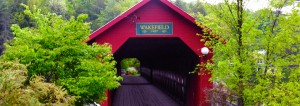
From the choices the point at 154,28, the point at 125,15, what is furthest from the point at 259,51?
the point at 125,15

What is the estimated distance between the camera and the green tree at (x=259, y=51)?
8523mm

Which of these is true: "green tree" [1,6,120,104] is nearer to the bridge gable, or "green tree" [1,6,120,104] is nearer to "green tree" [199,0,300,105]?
the bridge gable

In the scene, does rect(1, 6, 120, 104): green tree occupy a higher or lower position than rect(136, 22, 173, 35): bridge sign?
lower

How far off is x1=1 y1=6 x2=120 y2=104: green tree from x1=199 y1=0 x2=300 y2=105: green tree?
3685mm

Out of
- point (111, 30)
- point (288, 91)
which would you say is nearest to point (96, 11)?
point (111, 30)

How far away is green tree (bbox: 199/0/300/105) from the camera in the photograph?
8523 millimetres

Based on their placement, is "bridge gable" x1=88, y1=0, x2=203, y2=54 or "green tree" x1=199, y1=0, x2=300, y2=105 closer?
"green tree" x1=199, y1=0, x2=300, y2=105

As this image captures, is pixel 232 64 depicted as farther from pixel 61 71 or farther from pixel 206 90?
pixel 61 71

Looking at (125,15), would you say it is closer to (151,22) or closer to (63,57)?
(151,22)

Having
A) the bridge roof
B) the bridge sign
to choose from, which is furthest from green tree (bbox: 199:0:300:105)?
the bridge sign

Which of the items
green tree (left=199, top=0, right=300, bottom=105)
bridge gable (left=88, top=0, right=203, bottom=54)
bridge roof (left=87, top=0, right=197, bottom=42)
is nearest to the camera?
green tree (left=199, top=0, right=300, bottom=105)

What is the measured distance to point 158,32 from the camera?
1402 centimetres

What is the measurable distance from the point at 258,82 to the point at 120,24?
6435 mm

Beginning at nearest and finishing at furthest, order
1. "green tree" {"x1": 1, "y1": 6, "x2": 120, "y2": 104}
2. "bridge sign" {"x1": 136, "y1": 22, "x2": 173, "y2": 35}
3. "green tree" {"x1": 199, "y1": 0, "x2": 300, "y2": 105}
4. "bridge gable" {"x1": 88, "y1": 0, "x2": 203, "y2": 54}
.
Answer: "green tree" {"x1": 199, "y1": 0, "x2": 300, "y2": 105}
"green tree" {"x1": 1, "y1": 6, "x2": 120, "y2": 104}
"bridge gable" {"x1": 88, "y1": 0, "x2": 203, "y2": 54}
"bridge sign" {"x1": 136, "y1": 22, "x2": 173, "y2": 35}
